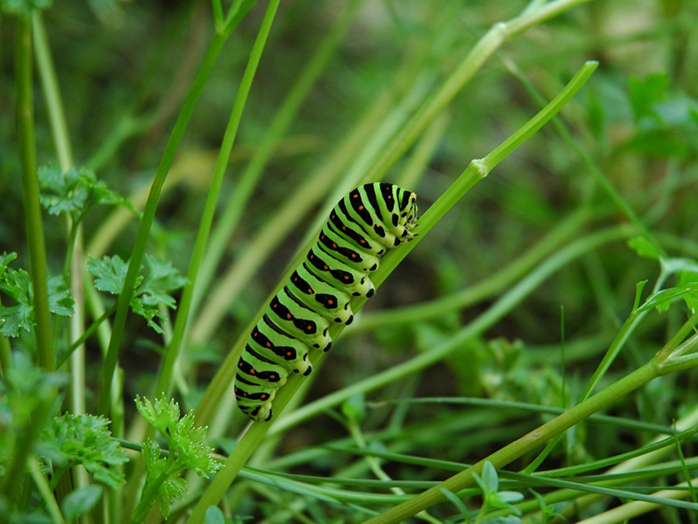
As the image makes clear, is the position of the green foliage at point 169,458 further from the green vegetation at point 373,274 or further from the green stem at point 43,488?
the green stem at point 43,488

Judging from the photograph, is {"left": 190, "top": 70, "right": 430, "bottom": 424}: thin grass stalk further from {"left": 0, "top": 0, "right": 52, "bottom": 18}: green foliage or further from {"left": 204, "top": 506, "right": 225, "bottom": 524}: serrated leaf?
{"left": 0, "top": 0, "right": 52, "bottom": 18}: green foliage

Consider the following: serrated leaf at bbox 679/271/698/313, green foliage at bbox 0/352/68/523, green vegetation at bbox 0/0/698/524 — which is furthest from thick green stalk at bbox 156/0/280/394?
serrated leaf at bbox 679/271/698/313

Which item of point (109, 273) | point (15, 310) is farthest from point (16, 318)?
point (109, 273)

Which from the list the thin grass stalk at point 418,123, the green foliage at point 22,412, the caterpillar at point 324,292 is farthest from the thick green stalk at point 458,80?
the green foliage at point 22,412

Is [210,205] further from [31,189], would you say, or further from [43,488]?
[43,488]

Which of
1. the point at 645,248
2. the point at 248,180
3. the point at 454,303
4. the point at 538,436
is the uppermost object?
the point at 248,180

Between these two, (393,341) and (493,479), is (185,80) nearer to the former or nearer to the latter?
(393,341)

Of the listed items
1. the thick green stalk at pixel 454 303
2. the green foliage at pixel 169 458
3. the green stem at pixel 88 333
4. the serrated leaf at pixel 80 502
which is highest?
the thick green stalk at pixel 454 303
